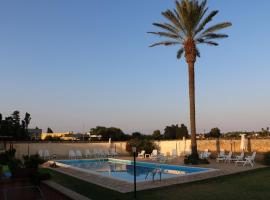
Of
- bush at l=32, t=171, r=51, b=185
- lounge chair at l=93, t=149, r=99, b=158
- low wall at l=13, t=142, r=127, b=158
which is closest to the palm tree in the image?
lounge chair at l=93, t=149, r=99, b=158

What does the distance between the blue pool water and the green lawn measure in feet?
11.9

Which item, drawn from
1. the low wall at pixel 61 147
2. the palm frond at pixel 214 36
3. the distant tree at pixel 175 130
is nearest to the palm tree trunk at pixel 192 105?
the palm frond at pixel 214 36

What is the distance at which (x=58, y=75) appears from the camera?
26.0 m

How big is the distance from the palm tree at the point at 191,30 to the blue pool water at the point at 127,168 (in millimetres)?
1980

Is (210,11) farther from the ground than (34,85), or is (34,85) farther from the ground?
(210,11)

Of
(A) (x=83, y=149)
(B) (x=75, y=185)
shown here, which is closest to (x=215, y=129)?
(A) (x=83, y=149)

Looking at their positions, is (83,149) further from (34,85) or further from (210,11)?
(210,11)

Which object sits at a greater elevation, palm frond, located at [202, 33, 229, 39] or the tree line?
palm frond, located at [202, 33, 229, 39]

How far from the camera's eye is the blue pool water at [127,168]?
16875mm

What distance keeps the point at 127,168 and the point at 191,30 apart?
29.5ft

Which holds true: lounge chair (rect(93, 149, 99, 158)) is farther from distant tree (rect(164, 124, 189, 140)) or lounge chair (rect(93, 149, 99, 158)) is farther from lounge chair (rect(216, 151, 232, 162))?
distant tree (rect(164, 124, 189, 140))

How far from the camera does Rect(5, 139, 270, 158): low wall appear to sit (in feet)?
78.5

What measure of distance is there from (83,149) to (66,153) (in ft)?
4.81

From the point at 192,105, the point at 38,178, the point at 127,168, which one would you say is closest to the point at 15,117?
the point at 127,168
